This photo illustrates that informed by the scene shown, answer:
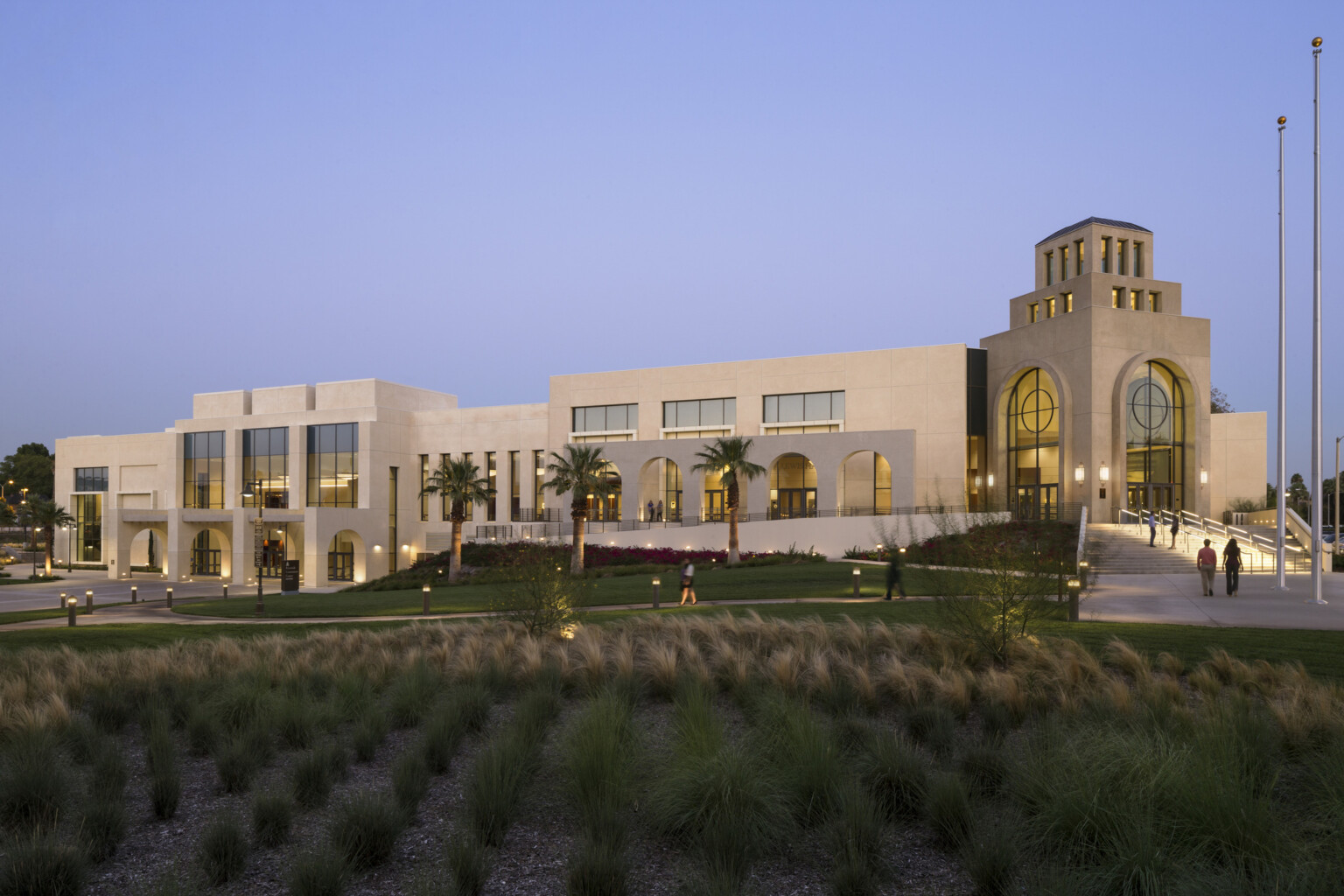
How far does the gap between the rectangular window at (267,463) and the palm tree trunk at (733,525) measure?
35709 mm

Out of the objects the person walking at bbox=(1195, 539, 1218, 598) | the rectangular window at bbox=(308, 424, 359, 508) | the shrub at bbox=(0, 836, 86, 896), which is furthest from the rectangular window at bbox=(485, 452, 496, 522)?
the shrub at bbox=(0, 836, 86, 896)

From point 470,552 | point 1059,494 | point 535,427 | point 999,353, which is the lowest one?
point 470,552

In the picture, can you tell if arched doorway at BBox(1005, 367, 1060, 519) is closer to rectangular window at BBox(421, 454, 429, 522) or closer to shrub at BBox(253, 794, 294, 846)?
rectangular window at BBox(421, 454, 429, 522)

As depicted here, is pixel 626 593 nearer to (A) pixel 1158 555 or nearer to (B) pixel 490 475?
(A) pixel 1158 555

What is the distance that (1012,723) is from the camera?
894 cm

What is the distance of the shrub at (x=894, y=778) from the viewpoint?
6723 mm

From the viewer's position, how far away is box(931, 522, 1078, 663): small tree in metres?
11.8

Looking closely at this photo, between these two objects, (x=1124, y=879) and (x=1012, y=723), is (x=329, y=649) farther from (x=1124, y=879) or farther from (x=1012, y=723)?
(x=1124, y=879)

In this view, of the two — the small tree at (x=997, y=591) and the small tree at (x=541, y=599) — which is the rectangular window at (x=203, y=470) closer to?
the small tree at (x=541, y=599)

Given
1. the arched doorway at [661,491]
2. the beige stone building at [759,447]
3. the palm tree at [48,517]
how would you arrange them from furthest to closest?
the palm tree at [48,517], the arched doorway at [661,491], the beige stone building at [759,447]

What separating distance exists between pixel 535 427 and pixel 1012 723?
2064 inches

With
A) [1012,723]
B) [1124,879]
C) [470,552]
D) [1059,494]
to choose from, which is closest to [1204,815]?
[1124,879]

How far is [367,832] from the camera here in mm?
6141

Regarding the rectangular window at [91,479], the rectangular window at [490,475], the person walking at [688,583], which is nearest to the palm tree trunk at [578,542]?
the person walking at [688,583]
